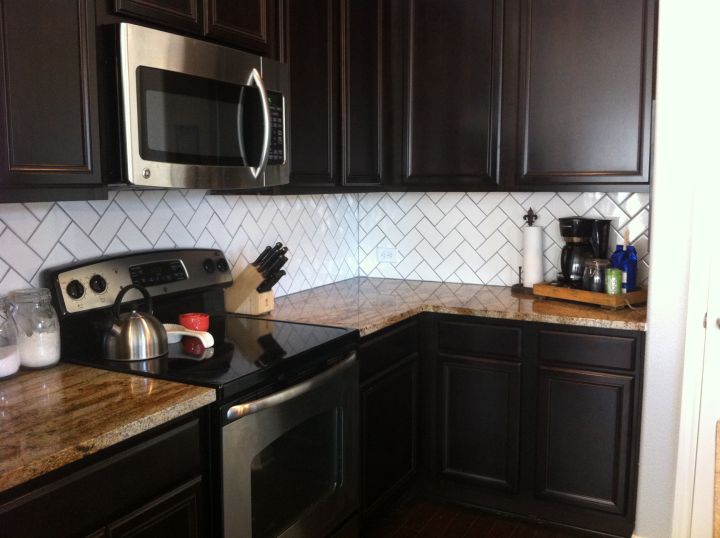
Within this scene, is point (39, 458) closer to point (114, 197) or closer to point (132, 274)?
point (132, 274)

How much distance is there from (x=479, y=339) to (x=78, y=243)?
1.50 m

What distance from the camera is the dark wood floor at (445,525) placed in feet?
8.86

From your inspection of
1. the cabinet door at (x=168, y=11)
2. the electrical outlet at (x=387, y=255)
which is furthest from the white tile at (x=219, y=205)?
the electrical outlet at (x=387, y=255)

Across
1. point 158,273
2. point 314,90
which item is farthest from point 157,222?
point 314,90

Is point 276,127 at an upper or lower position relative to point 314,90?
lower

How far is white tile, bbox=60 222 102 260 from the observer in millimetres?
2059

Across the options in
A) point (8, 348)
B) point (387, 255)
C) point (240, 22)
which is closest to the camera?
point (8, 348)

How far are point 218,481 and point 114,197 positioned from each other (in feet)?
3.26

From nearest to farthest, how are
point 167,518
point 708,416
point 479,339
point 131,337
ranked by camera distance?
1. point 167,518
2. point 131,337
3. point 708,416
4. point 479,339

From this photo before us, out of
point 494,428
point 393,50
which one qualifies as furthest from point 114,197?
point 494,428

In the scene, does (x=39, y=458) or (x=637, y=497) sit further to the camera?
(x=637, y=497)

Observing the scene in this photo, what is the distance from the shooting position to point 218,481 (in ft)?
5.52

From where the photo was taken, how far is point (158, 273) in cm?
227

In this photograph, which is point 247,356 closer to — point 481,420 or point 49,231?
point 49,231
